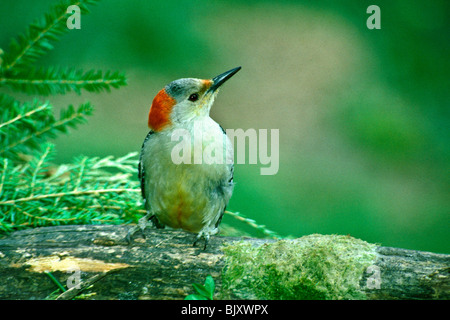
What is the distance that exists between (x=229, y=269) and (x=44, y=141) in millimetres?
1627

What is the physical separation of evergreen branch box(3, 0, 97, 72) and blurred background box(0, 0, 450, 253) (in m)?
2.26

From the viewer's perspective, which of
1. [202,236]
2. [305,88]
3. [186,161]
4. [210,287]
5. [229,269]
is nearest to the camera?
[210,287]

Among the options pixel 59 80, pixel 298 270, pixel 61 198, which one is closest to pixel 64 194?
pixel 61 198

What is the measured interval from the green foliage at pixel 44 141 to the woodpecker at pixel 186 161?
290 millimetres

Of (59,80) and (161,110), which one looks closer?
(161,110)

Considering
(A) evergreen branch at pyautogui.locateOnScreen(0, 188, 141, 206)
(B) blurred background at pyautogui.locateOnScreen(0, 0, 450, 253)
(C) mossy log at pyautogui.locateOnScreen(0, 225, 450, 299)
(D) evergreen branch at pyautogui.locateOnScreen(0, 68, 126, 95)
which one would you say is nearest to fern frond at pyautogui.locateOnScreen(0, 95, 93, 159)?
(D) evergreen branch at pyautogui.locateOnScreen(0, 68, 126, 95)

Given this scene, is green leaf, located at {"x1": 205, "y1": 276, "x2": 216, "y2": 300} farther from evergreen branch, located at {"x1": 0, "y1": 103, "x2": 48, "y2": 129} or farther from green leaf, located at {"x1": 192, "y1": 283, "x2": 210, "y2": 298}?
evergreen branch, located at {"x1": 0, "y1": 103, "x2": 48, "y2": 129}

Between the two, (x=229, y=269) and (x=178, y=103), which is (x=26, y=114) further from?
(x=229, y=269)

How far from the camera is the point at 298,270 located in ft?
7.00

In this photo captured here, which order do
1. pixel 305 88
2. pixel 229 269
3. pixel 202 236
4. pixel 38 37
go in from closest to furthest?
pixel 229 269 < pixel 202 236 < pixel 38 37 < pixel 305 88

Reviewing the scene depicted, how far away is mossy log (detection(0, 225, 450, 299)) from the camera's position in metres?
2.07

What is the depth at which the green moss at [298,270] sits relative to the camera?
2082 mm

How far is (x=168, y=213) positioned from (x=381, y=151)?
11.5ft
